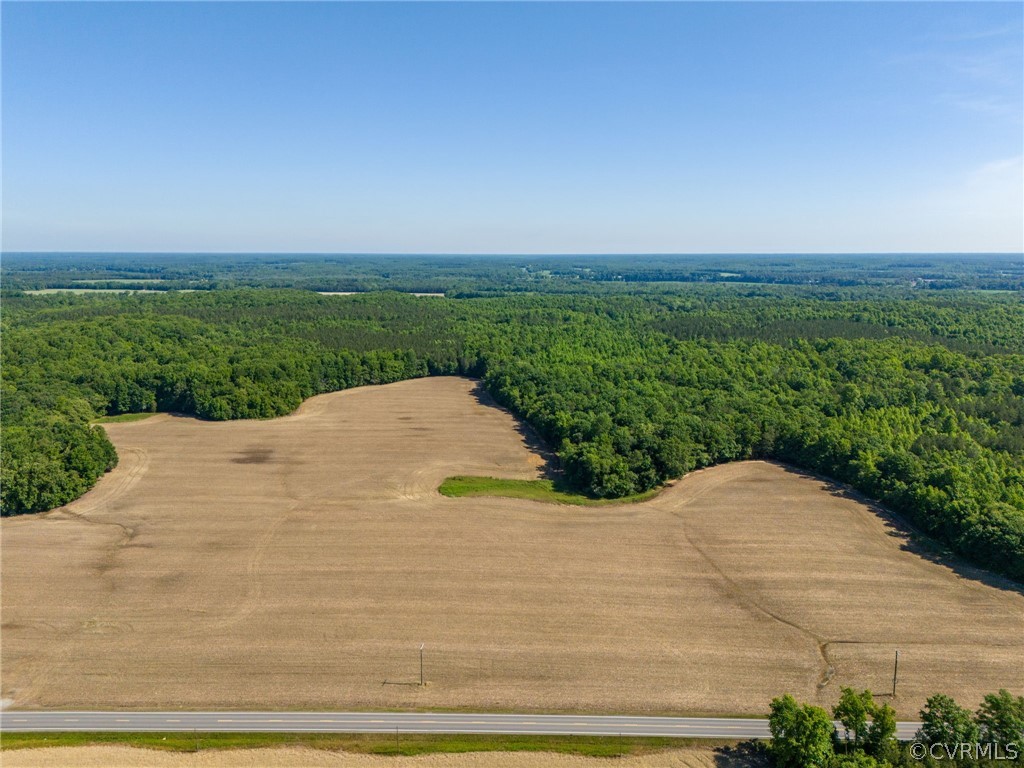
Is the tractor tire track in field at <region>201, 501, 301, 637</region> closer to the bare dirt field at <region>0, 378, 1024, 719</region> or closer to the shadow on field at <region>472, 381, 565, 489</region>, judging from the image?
the bare dirt field at <region>0, 378, 1024, 719</region>

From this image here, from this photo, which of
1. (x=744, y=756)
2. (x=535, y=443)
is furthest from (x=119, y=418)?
(x=744, y=756)

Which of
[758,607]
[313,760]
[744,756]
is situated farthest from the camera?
[758,607]

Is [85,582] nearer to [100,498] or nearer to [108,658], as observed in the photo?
[108,658]

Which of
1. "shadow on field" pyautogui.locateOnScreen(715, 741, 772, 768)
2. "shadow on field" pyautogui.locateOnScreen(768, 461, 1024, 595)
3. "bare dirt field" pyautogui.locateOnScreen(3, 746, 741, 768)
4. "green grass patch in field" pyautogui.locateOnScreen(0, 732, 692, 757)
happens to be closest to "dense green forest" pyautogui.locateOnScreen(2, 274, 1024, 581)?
"shadow on field" pyautogui.locateOnScreen(768, 461, 1024, 595)

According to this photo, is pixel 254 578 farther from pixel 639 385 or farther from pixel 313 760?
pixel 639 385

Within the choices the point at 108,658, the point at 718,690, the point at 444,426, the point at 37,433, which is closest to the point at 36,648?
the point at 108,658
